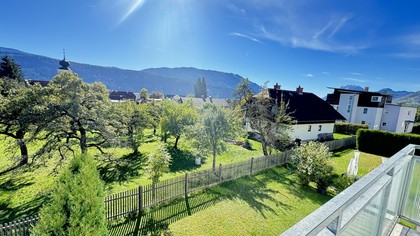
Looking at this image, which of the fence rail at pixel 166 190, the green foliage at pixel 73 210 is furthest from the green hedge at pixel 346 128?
the green foliage at pixel 73 210

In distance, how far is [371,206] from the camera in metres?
2.38

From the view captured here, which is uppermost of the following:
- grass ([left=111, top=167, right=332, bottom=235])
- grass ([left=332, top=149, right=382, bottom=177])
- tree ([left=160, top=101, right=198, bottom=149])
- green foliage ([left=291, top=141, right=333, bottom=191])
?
tree ([left=160, top=101, right=198, bottom=149])

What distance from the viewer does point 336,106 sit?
38594 mm

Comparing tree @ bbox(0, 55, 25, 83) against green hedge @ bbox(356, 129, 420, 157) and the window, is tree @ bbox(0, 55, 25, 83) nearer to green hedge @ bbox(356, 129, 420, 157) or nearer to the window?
green hedge @ bbox(356, 129, 420, 157)

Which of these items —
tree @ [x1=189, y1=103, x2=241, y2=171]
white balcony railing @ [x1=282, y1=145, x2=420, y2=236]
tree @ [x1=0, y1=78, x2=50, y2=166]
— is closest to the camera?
white balcony railing @ [x1=282, y1=145, x2=420, y2=236]

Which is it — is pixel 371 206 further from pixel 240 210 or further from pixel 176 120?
pixel 176 120

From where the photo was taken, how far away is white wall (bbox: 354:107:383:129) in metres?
36.1

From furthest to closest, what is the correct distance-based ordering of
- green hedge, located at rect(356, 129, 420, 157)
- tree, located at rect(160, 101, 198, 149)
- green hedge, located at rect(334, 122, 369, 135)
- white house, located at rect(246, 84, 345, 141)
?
green hedge, located at rect(334, 122, 369, 135) < white house, located at rect(246, 84, 345, 141) < tree, located at rect(160, 101, 198, 149) < green hedge, located at rect(356, 129, 420, 157)

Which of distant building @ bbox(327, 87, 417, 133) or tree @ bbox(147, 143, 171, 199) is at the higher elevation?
distant building @ bbox(327, 87, 417, 133)

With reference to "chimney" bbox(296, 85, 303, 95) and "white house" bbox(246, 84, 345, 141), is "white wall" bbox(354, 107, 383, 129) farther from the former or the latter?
"chimney" bbox(296, 85, 303, 95)

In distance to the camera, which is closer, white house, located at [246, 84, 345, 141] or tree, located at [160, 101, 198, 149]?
tree, located at [160, 101, 198, 149]

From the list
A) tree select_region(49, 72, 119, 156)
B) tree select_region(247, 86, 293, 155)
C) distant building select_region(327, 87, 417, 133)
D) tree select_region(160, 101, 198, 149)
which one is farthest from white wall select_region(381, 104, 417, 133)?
tree select_region(49, 72, 119, 156)

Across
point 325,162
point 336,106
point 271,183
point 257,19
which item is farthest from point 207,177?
point 336,106

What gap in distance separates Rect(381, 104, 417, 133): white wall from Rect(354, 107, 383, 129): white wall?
54.8 inches
